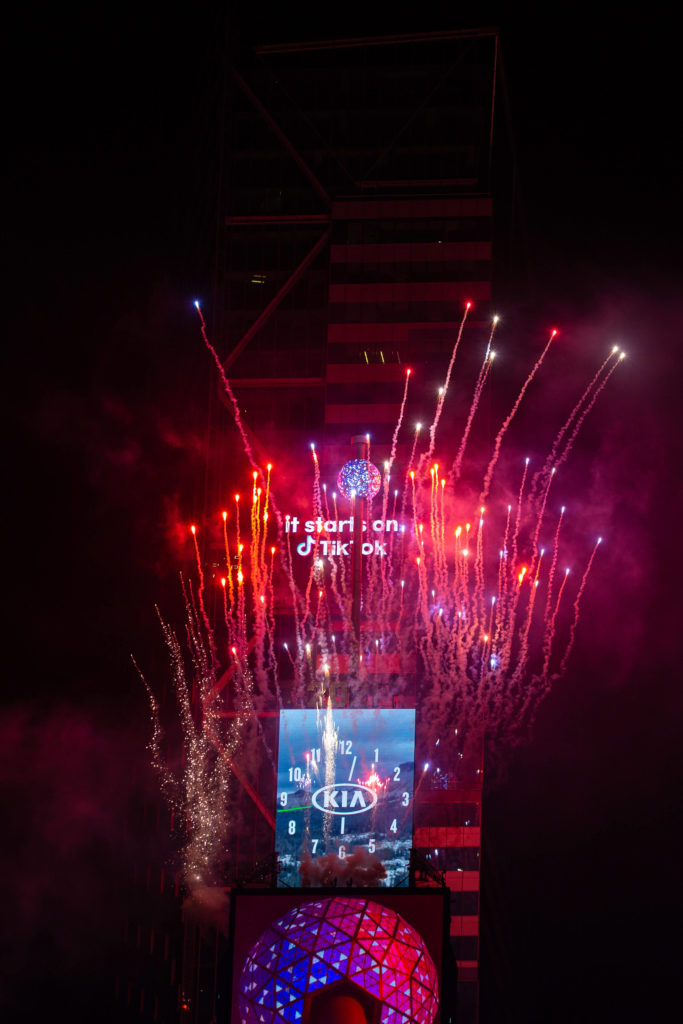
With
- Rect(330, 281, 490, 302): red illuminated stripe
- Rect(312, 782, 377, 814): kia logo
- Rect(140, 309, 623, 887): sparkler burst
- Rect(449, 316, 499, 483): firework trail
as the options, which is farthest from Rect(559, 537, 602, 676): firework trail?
Rect(330, 281, 490, 302): red illuminated stripe

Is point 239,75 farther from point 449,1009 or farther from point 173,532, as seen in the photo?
point 449,1009

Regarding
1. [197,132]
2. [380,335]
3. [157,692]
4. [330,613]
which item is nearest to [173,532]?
[157,692]

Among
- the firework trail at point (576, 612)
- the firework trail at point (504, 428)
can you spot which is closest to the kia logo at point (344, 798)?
the firework trail at point (576, 612)

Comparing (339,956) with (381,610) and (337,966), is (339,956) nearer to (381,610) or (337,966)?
(337,966)

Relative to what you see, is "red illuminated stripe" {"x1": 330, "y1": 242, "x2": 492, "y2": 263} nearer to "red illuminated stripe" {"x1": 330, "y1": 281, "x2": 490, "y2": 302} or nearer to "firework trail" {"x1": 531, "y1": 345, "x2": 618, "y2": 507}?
"red illuminated stripe" {"x1": 330, "y1": 281, "x2": 490, "y2": 302}

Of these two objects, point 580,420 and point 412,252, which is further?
point 412,252

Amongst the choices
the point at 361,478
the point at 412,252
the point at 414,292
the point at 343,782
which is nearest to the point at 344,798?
the point at 343,782

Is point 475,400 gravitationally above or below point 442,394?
below
